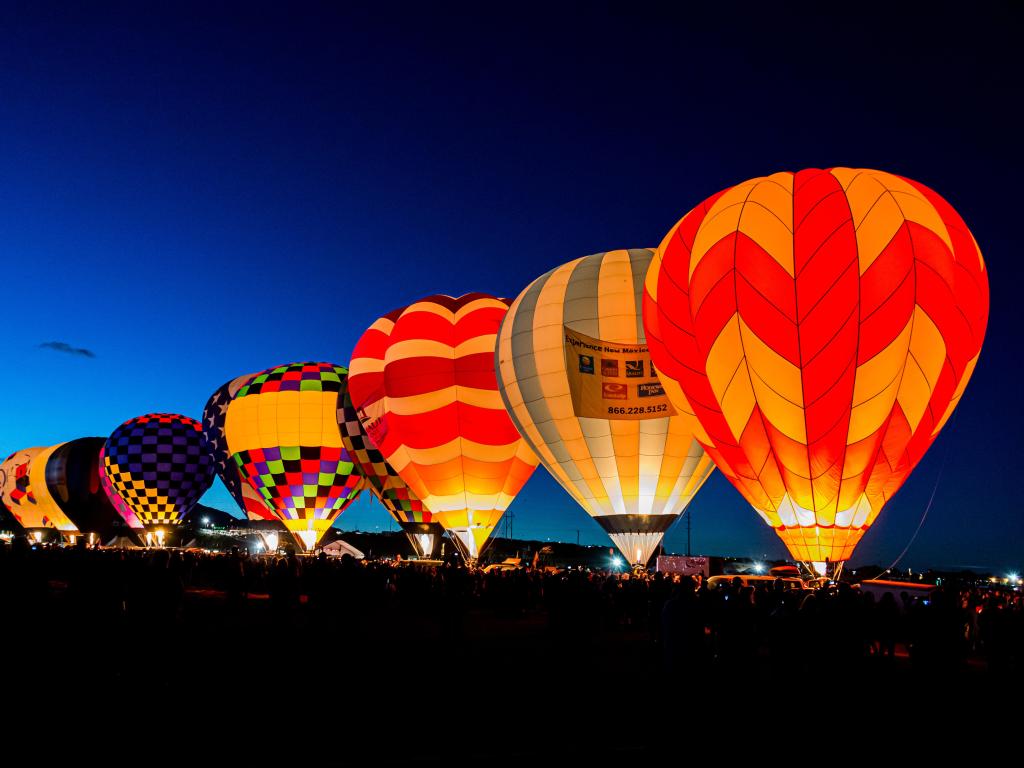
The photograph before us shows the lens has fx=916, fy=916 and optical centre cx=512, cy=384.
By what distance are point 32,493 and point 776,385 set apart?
48.9 meters

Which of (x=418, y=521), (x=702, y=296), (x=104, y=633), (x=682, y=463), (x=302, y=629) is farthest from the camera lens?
(x=418, y=521)

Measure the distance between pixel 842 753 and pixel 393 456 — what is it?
20.7m

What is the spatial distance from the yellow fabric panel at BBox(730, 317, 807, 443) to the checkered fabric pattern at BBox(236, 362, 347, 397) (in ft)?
67.3

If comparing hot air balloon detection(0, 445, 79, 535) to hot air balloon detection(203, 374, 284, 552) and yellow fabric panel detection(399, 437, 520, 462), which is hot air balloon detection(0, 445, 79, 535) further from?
yellow fabric panel detection(399, 437, 520, 462)

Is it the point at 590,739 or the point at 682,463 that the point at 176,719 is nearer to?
the point at 590,739

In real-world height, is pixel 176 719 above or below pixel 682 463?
below

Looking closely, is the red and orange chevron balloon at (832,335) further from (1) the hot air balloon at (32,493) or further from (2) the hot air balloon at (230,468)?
(1) the hot air balloon at (32,493)

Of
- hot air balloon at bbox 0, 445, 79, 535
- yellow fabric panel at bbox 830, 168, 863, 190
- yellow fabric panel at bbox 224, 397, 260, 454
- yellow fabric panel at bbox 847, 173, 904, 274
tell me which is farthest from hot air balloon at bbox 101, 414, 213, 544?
yellow fabric panel at bbox 847, 173, 904, 274

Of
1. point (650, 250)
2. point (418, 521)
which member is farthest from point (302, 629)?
point (418, 521)

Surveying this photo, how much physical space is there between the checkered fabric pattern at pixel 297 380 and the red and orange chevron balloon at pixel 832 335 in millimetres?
19536

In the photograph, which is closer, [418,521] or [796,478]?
[796,478]

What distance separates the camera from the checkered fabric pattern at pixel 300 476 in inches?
1254

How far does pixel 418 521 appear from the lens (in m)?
28.7

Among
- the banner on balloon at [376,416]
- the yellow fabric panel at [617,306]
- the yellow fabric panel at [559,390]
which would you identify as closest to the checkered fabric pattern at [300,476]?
the banner on balloon at [376,416]
